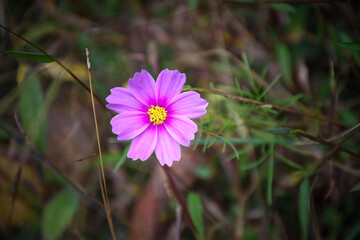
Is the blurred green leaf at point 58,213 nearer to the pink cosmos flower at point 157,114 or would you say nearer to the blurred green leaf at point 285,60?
the pink cosmos flower at point 157,114

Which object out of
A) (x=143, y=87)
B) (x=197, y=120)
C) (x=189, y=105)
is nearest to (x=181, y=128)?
(x=189, y=105)

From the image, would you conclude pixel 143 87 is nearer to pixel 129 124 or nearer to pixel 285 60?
pixel 129 124

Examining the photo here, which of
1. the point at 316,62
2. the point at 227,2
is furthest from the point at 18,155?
the point at 316,62

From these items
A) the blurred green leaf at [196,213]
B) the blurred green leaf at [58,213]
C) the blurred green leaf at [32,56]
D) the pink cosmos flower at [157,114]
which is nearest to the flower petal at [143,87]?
the pink cosmos flower at [157,114]

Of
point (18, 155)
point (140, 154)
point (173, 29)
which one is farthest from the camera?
point (173, 29)

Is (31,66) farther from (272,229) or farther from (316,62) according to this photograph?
(316,62)

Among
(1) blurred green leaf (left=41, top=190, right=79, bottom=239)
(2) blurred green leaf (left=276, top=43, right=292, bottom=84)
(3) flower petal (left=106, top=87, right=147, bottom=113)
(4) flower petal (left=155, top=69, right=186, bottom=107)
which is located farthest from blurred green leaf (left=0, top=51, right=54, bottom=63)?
(2) blurred green leaf (left=276, top=43, right=292, bottom=84)
